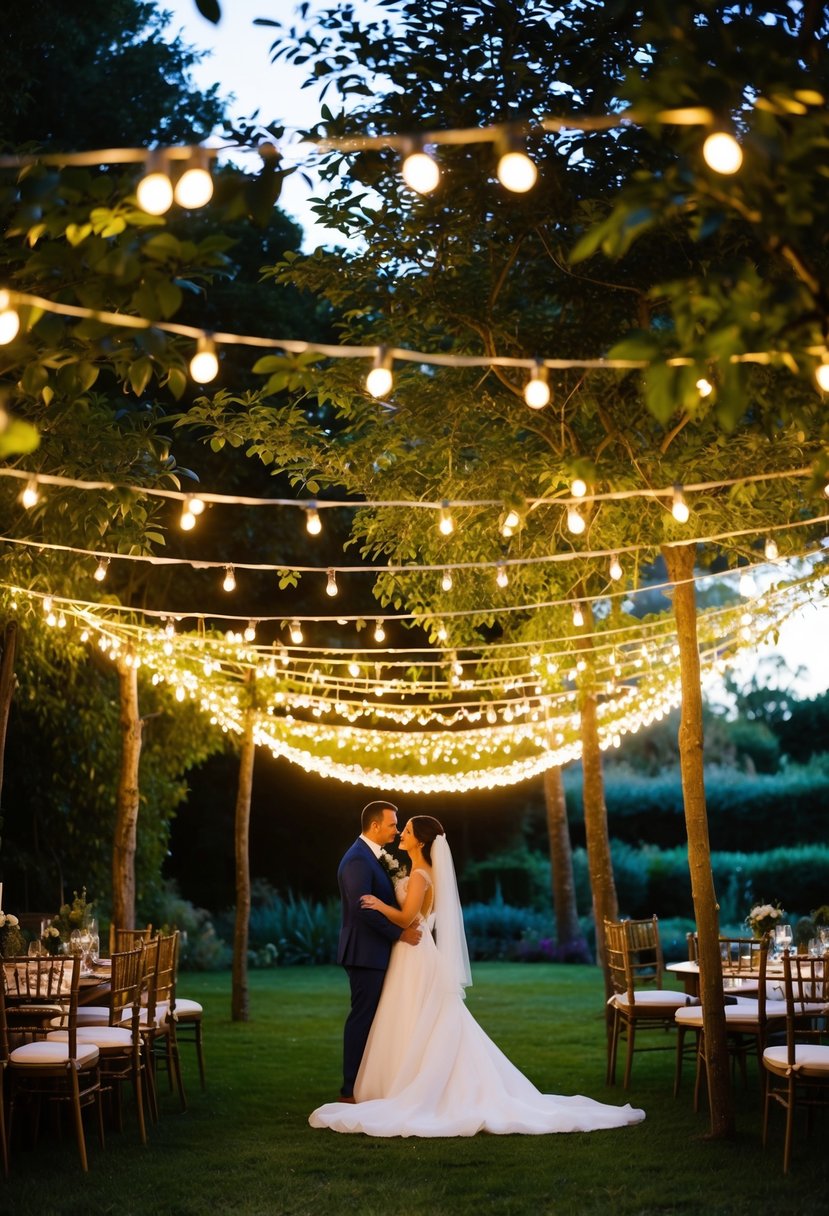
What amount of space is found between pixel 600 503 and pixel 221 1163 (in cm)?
388

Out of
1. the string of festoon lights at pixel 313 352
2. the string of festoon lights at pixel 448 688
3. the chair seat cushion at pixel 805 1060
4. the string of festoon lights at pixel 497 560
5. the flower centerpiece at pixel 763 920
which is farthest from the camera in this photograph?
the string of festoon lights at pixel 448 688

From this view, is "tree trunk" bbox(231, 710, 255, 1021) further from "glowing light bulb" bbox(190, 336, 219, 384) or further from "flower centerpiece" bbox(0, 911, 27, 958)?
"glowing light bulb" bbox(190, 336, 219, 384)

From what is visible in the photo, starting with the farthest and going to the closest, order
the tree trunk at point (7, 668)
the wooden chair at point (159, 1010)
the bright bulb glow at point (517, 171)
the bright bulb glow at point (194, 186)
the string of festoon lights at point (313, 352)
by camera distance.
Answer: the tree trunk at point (7, 668), the wooden chair at point (159, 1010), the string of festoon lights at point (313, 352), the bright bulb glow at point (194, 186), the bright bulb glow at point (517, 171)

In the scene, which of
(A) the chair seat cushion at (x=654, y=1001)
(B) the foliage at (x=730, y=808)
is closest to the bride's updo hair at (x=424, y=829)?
(A) the chair seat cushion at (x=654, y=1001)

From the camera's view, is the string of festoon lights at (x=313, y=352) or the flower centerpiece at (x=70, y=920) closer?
the string of festoon lights at (x=313, y=352)

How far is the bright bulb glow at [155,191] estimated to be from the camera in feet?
10.3

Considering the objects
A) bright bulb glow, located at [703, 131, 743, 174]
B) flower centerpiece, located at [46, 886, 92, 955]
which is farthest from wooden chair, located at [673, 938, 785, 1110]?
bright bulb glow, located at [703, 131, 743, 174]

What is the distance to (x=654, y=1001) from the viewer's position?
732cm

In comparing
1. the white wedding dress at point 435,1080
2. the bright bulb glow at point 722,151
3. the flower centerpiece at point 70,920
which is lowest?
the white wedding dress at point 435,1080

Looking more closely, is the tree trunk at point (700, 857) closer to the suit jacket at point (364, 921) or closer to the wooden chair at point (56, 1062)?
the suit jacket at point (364, 921)

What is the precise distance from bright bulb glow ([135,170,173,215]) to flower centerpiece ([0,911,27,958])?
15.4 ft

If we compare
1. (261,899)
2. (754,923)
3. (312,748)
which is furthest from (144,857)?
(754,923)

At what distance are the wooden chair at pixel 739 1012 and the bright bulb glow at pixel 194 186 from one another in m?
4.30

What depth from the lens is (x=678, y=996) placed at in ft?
24.2
